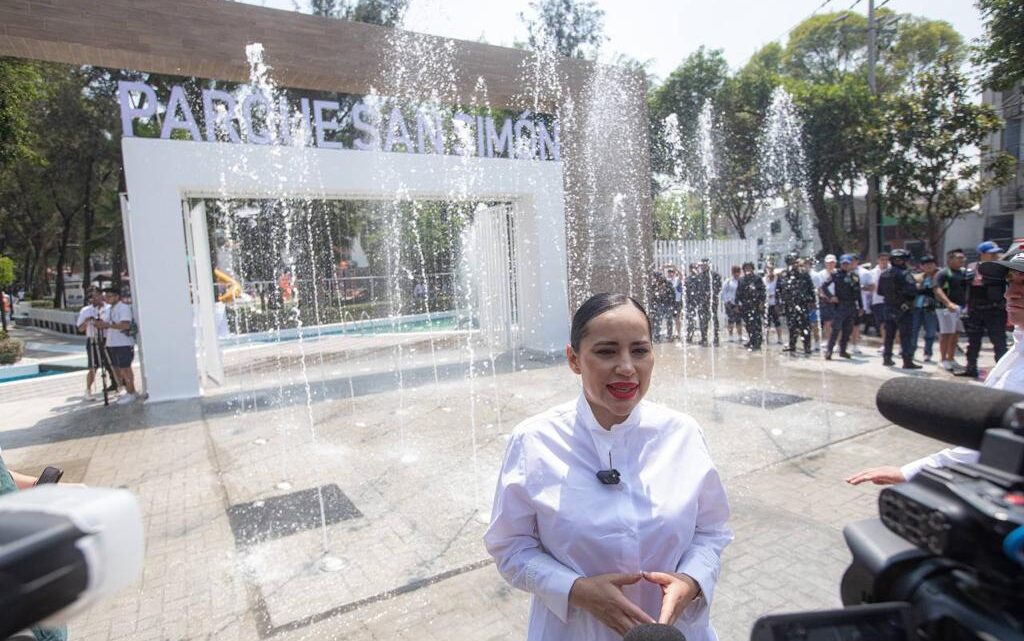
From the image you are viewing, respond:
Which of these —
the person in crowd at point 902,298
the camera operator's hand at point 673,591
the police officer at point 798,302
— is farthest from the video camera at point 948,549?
the police officer at point 798,302

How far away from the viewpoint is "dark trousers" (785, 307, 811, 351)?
445 inches

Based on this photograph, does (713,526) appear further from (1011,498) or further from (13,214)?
(13,214)

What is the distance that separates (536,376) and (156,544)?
22.2ft

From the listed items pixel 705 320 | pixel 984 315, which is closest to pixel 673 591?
pixel 984 315

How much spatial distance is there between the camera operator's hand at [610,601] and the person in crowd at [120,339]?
34.2 feet

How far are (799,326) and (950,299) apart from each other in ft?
9.01

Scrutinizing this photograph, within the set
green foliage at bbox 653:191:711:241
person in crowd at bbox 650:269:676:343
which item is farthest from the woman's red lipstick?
green foliage at bbox 653:191:711:241

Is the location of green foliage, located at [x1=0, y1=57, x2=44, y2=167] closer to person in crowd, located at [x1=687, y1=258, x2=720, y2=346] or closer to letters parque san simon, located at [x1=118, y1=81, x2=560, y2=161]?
letters parque san simon, located at [x1=118, y1=81, x2=560, y2=161]

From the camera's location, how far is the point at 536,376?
33.9ft

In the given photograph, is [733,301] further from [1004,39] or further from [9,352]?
[9,352]

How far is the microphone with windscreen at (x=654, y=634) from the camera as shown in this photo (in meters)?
1.21

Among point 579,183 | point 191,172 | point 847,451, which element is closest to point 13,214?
point 191,172

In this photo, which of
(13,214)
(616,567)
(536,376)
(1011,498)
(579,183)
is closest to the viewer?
(1011,498)

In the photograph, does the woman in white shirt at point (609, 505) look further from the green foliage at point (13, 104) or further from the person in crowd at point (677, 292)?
the green foliage at point (13, 104)
